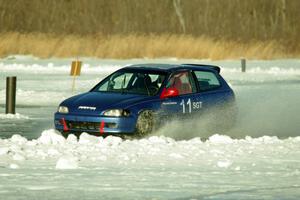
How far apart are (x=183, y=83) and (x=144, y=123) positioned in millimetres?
1474

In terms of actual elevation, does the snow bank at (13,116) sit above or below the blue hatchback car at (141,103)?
below

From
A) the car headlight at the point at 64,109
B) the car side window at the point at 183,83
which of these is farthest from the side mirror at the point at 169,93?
the car headlight at the point at 64,109

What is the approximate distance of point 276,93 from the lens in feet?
92.5

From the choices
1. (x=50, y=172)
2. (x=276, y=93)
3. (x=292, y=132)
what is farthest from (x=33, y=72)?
(x=50, y=172)

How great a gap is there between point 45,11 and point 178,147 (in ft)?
168

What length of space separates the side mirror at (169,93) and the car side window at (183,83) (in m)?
0.13

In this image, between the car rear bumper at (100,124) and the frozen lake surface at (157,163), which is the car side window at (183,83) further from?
the car rear bumper at (100,124)

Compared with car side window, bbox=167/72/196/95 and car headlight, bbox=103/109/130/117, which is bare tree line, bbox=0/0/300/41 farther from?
car headlight, bbox=103/109/130/117

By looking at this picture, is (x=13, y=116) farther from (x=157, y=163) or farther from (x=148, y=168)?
(x=148, y=168)

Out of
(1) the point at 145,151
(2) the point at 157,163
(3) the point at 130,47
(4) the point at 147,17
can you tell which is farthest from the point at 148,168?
(4) the point at 147,17

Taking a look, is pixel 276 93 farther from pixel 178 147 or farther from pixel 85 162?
pixel 85 162

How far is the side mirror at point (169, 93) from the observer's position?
15557 millimetres

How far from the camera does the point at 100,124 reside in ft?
48.2

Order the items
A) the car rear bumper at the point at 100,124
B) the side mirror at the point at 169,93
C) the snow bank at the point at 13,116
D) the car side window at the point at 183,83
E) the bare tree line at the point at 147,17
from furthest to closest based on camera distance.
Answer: the bare tree line at the point at 147,17, the snow bank at the point at 13,116, the car side window at the point at 183,83, the side mirror at the point at 169,93, the car rear bumper at the point at 100,124
